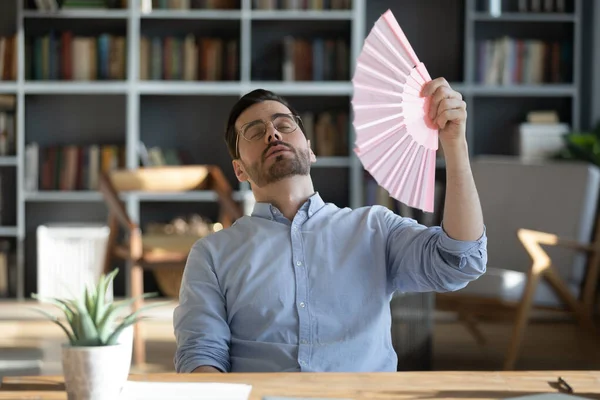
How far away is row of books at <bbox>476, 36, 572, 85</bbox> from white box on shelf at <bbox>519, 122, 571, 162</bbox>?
0.30m

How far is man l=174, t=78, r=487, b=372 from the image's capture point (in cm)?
159

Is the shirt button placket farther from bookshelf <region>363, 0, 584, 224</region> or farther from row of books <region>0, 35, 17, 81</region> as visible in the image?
row of books <region>0, 35, 17, 81</region>

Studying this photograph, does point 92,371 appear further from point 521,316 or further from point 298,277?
point 521,316

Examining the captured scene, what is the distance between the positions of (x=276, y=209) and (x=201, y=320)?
0.26m

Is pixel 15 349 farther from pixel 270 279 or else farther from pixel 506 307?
pixel 270 279

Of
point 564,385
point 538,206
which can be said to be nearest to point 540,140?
point 538,206

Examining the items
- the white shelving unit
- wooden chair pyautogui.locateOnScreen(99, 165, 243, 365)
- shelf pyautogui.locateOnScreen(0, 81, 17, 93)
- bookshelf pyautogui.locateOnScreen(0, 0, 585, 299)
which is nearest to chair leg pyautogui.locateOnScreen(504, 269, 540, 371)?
wooden chair pyautogui.locateOnScreen(99, 165, 243, 365)

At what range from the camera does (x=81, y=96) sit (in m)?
5.59

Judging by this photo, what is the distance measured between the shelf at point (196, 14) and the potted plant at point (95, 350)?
4.32m

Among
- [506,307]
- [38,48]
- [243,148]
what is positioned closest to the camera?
[243,148]

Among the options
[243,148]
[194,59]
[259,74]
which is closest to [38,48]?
[194,59]

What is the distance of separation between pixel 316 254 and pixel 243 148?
0.26 metres

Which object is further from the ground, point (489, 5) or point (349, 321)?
point (489, 5)

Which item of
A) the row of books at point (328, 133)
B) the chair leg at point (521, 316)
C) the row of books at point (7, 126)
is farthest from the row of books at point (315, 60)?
the chair leg at point (521, 316)
